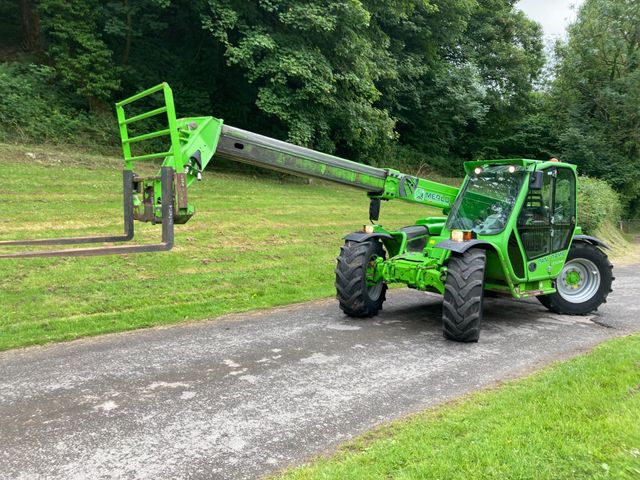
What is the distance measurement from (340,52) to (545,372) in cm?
1574

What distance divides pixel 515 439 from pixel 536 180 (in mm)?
4104

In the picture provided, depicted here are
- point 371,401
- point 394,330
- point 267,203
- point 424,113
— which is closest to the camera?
point 371,401

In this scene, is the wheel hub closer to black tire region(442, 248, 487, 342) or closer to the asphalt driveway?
the asphalt driveway

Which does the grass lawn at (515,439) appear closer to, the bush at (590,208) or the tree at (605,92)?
the bush at (590,208)

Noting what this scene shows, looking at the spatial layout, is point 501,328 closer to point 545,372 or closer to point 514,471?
point 545,372

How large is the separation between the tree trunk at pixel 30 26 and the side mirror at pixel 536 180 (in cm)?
1943

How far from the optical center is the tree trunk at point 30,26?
774 inches

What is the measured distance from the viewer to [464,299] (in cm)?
604

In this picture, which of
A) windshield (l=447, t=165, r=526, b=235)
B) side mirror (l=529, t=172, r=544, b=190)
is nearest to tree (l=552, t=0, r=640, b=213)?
windshield (l=447, t=165, r=526, b=235)

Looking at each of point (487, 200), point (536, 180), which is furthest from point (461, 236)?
point (536, 180)

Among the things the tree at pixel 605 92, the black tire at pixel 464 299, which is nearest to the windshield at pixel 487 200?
the black tire at pixel 464 299

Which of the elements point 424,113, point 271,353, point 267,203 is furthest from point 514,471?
point 424,113

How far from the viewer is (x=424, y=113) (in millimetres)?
29453

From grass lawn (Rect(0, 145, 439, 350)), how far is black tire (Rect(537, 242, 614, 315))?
354 centimetres
